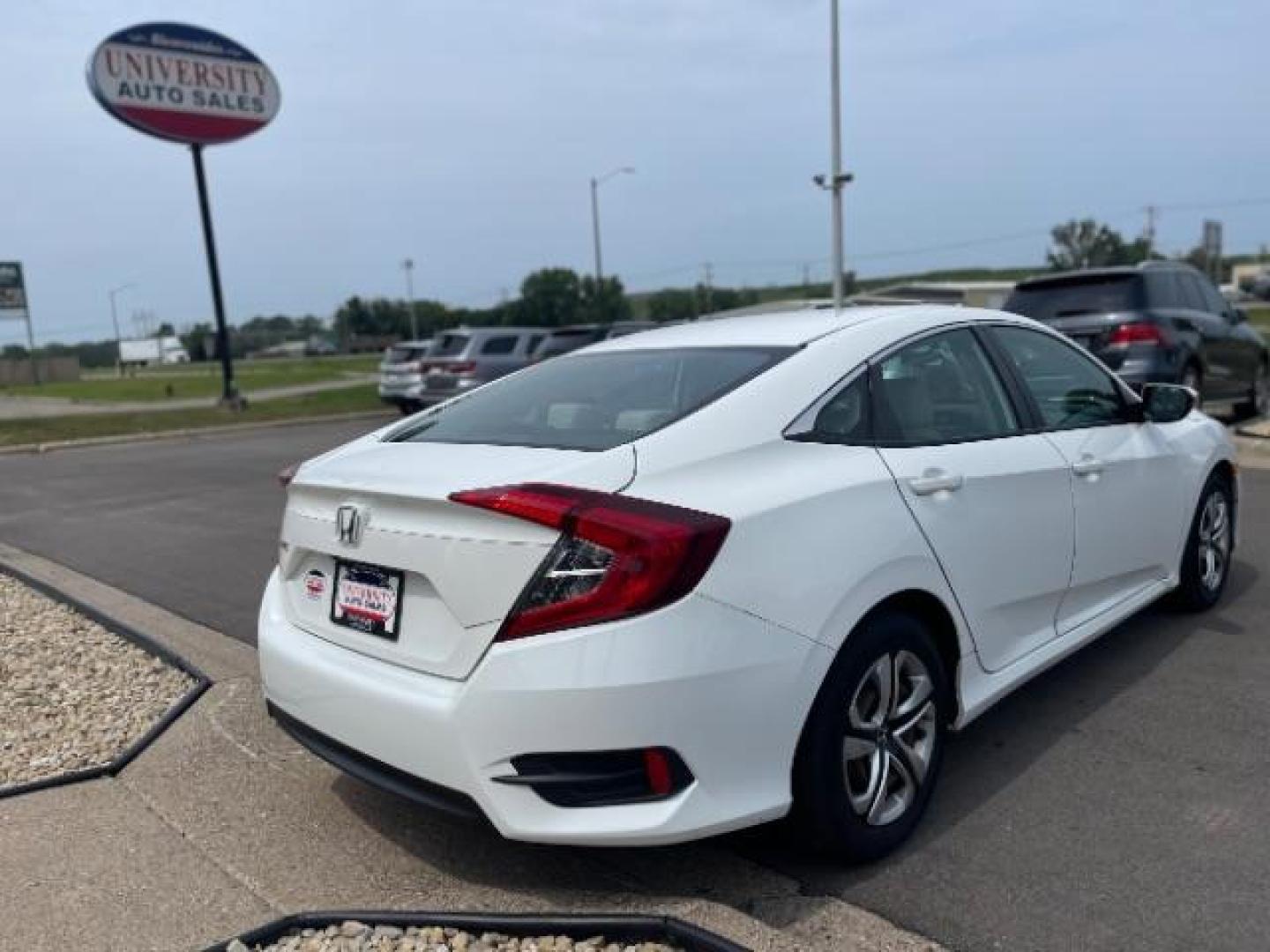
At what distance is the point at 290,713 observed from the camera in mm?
3172

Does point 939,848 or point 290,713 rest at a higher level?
point 290,713

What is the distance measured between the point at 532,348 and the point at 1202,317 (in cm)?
1283

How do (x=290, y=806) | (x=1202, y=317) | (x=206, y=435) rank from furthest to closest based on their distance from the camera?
(x=206, y=435) < (x=1202, y=317) < (x=290, y=806)

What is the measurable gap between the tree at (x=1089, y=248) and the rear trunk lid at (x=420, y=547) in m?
93.3

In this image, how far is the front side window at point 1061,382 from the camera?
404 centimetres


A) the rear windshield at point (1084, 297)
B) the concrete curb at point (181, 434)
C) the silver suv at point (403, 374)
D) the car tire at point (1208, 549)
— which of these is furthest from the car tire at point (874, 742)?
the silver suv at point (403, 374)

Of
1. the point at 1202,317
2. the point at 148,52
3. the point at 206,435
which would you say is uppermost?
the point at 148,52

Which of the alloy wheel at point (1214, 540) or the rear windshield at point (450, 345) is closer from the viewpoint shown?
the alloy wheel at point (1214, 540)

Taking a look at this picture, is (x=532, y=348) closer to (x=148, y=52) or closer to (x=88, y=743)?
(x=148, y=52)

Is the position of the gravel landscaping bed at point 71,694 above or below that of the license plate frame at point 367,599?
below

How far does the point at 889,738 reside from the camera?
301cm

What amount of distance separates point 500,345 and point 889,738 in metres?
17.8

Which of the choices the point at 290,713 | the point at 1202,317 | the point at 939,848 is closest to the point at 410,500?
the point at 290,713

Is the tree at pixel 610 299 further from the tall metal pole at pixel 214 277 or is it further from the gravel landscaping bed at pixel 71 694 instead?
the gravel landscaping bed at pixel 71 694
